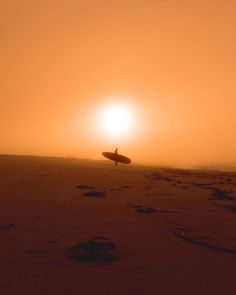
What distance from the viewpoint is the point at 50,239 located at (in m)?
6.88

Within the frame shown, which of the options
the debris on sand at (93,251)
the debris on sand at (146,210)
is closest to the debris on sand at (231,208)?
the debris on sand at (146,210)

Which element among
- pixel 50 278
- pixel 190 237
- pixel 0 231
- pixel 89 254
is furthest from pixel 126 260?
pixel 0 231

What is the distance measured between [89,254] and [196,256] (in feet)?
5.37

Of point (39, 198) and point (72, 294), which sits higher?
point (39, 198)

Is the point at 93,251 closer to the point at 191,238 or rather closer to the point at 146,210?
the point at 191,238

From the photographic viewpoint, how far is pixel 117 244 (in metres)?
6.88

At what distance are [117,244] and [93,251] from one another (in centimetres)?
76

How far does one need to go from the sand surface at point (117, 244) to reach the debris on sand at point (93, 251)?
0.10 metres

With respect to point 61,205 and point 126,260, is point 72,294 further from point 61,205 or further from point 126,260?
point 61,205

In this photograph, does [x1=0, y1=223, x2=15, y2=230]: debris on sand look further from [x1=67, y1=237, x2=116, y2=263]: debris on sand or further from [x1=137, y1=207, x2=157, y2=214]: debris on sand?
[x1=137, y1=207, x2=157, y2=214]: debris on sand

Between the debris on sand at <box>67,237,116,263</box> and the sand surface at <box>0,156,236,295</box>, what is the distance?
0.10 metres

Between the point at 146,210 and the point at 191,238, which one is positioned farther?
the point at 146,210

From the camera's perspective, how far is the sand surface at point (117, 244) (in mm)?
5020

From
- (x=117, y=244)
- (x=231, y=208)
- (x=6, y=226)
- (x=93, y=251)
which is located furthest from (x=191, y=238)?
(x=231, y=208)
